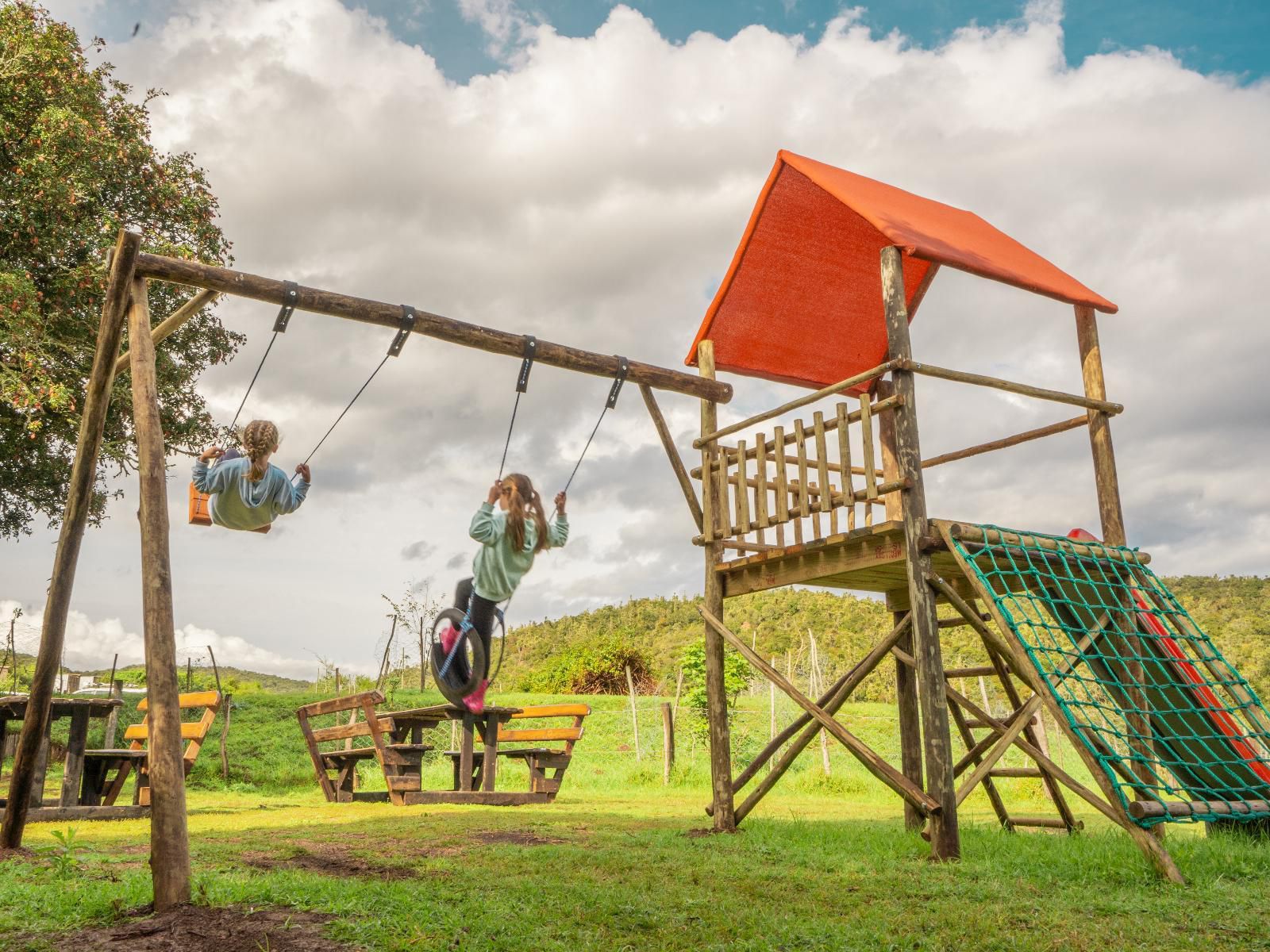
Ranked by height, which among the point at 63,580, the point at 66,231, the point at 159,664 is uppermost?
the point at 66,231

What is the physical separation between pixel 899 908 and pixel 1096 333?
18.1ft

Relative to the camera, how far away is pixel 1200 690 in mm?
7246

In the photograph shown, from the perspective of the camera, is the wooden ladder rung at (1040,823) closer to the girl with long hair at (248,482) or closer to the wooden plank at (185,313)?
the girl with long hair at (248,482)

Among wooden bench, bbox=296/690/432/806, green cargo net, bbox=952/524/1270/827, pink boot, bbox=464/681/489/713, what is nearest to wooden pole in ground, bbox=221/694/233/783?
wooden bench, bbox=296/690/432/806

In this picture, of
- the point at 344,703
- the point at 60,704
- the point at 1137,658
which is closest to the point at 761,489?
the point at 1137,658

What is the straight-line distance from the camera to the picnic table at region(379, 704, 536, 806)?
33.8 ft

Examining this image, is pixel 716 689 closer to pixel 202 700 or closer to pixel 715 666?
pixel 715 666

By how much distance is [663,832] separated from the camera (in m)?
7.85

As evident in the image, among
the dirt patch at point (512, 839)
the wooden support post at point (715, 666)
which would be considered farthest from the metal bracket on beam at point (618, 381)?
Result: the dirt patch at point (512, 839)

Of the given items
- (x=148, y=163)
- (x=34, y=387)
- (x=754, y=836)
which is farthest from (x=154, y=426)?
(x=148, y=163)

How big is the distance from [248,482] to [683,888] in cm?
382

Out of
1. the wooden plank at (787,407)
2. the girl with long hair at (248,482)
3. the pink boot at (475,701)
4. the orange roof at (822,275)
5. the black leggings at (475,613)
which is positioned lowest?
the pink boot at (475,701)

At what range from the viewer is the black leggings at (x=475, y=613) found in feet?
24.1

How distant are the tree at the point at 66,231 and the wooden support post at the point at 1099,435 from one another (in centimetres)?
1212
